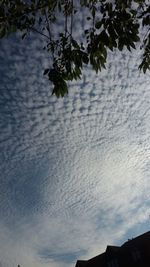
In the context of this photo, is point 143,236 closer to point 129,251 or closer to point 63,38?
point 129,251

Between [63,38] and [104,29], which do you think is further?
[63,38]

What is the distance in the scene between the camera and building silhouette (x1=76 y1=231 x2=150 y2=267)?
31.9 metres

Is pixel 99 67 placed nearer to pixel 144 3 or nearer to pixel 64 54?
pixel 64 54

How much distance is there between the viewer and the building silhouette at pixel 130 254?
31.9 meters

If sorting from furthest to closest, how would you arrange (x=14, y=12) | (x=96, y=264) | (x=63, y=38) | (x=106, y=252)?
(x=96, y=264), (x=106, y=252), (x=63, y=38), (x=14, y=12)

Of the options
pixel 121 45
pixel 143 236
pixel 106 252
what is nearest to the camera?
pixel 121 45

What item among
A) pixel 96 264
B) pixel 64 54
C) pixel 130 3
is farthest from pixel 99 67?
pixel 96 264

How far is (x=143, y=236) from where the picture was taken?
33062 mm

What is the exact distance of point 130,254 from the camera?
111 feet

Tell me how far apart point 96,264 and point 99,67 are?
138ft

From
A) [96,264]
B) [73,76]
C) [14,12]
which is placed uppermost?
[14,12]

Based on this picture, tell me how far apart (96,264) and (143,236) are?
1156 cm

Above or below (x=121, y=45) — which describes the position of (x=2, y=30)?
above

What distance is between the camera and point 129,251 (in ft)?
112
